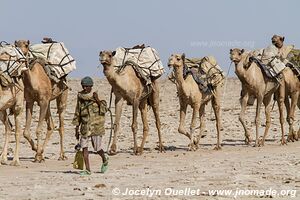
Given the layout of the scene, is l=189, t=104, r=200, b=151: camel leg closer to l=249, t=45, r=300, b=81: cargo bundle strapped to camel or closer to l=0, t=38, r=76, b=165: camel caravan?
l=249, t=45, r=300, b=81: cargo bundle strapped to camel

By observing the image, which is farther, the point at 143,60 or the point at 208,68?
the point at 208,68

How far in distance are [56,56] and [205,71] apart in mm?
4521

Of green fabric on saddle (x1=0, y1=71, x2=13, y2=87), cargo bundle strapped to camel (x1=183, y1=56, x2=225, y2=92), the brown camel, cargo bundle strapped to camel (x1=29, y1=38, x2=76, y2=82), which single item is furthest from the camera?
the brown camel

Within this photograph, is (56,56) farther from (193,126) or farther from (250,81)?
(250,81)

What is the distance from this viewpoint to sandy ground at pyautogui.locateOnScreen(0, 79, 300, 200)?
10961 mm

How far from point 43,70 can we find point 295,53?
8.77 m

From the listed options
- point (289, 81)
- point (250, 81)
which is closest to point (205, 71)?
point (250, 81)

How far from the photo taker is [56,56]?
17.1 metres

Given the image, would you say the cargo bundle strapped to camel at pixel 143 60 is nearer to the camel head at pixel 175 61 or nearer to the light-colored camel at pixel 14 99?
the camel head at pixel 175 61

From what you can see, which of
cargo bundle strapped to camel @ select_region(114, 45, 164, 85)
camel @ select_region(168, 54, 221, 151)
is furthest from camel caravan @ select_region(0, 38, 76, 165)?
camel @ select_region(168, 54, 221, 151)

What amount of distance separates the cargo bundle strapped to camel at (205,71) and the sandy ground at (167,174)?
1.61 meters

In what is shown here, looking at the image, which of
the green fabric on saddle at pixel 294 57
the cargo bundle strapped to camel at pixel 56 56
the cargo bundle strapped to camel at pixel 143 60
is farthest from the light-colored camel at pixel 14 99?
the green fabric on saddle at pixel 294 57

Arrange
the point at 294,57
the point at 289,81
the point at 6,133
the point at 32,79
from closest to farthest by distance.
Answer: the point at 6,133
the point at 32,79
the point at 289,81
the point at 294,57

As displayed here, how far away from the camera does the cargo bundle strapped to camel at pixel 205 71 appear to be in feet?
63.6
